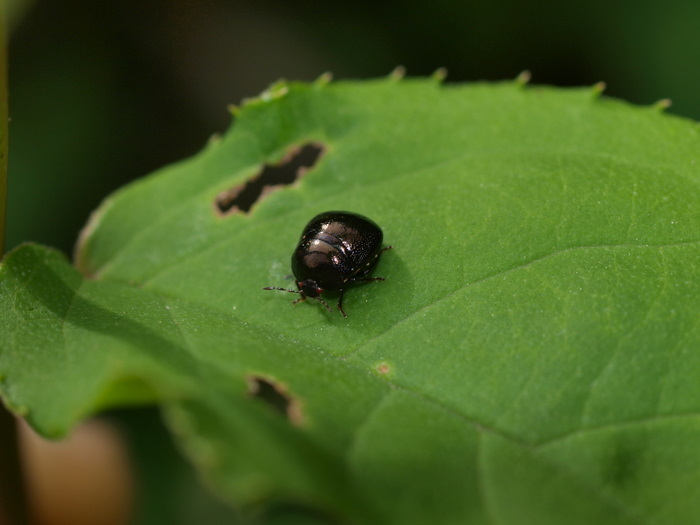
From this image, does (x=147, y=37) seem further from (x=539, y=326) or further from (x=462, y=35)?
(x=539, y=326)

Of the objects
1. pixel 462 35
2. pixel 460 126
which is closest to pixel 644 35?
pixel 462 35

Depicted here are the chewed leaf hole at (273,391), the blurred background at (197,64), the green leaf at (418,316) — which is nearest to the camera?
the green leaf at (418,316)

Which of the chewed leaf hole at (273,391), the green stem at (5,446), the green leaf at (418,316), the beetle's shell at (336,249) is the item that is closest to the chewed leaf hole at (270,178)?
the green leaf at (418,316)

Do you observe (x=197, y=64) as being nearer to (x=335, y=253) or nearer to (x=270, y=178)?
(x=270, y=178)

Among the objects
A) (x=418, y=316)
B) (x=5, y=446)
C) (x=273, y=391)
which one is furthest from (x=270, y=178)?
(x=5, y=446)

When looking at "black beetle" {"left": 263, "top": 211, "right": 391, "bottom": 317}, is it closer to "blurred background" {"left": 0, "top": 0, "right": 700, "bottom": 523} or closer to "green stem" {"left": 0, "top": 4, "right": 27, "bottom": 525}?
"green stem" {"left": 0, "top": 4, "right": 27, "bottom": 525}

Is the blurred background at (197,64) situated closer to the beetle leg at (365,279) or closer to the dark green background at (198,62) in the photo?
the dark green background at (198,62)
